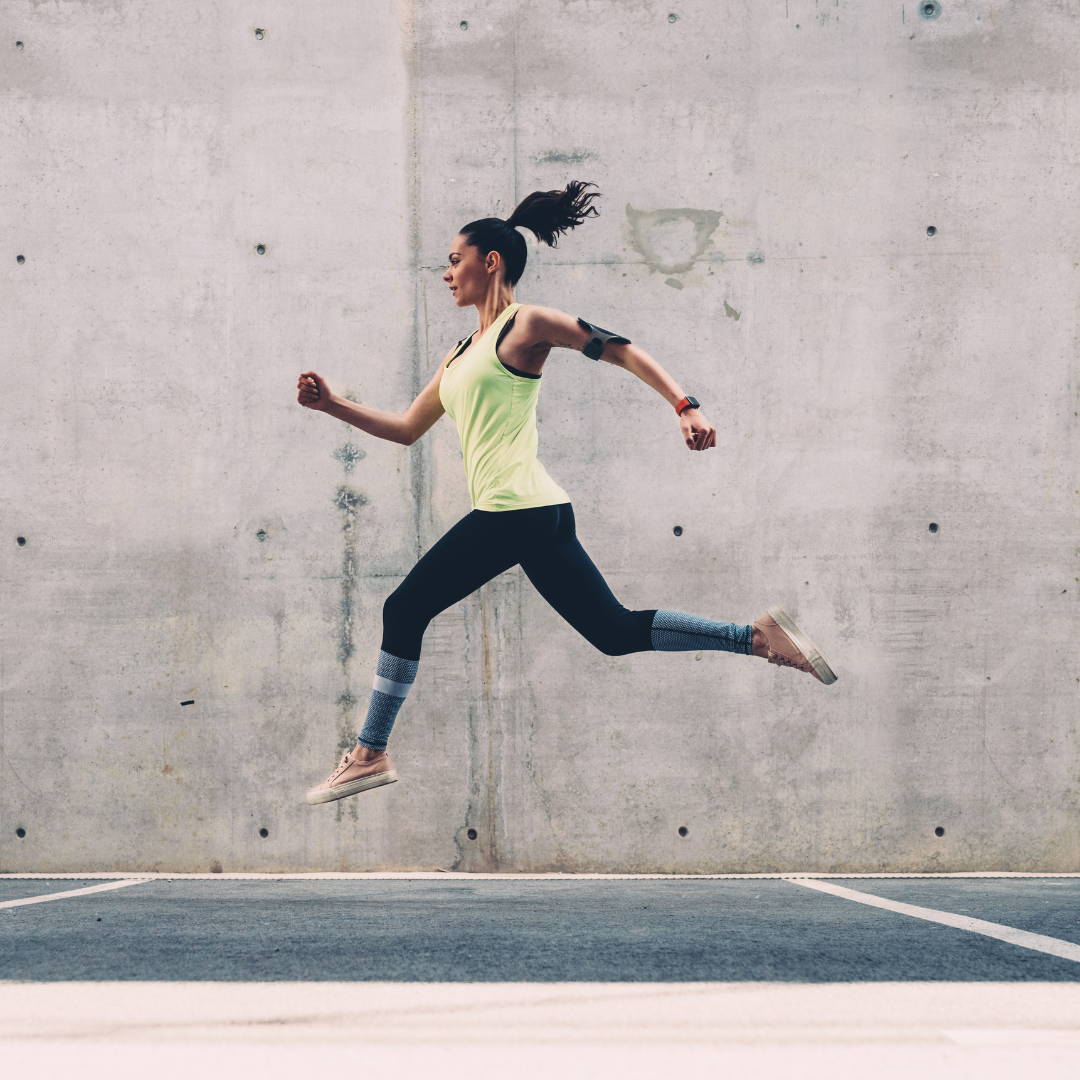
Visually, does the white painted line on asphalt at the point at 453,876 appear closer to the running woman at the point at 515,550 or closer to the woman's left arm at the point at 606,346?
the running woman at the point at 515,550

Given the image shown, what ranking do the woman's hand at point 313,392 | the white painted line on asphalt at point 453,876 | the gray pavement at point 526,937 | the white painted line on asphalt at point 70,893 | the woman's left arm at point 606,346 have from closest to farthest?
1. the gray pavement at point 526,937
2. the woman's left arm at point 606,346
3. the woman's hand at point 313,392
4. the white painted line on asphalt at point 70,893
5. the white painted line on asphalt at point 453,876

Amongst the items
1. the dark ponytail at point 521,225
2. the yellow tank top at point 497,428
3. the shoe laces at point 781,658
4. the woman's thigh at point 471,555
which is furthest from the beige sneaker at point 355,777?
the dark ponytail at point 521,225

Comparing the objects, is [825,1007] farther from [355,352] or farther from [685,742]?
[355,352]

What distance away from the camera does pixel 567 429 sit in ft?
16.6

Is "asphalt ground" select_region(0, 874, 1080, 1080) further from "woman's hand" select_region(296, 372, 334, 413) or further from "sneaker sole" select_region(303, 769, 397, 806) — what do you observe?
"woman's hand" select_region(296, 372, 334, 413)

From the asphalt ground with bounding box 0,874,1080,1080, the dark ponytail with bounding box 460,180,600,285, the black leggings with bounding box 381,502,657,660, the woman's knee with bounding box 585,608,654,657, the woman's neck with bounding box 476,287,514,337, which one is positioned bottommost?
the asphalt ground with bounding box 0,874,1080,1080

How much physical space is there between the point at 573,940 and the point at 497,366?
1.61m

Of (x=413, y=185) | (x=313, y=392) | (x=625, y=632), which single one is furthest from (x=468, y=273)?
(x=413, y=185)

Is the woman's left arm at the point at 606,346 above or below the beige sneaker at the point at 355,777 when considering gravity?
above

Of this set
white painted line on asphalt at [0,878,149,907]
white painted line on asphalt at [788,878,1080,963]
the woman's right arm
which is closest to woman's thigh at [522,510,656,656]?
the woman's right arm

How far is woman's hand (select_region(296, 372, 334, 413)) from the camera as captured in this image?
3.25m

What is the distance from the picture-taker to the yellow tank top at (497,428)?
3145 mm

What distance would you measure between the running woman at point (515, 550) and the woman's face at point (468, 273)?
206 millimetres

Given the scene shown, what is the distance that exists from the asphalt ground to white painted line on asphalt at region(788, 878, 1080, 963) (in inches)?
0.6
